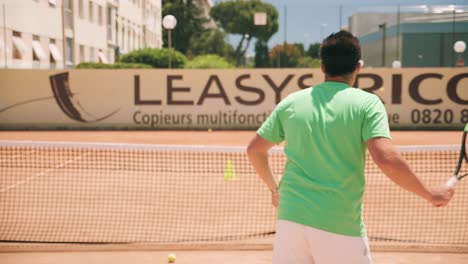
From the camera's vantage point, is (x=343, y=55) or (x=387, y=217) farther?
(x=387, y=217)

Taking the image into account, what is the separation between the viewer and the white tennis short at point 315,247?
2.37 meters

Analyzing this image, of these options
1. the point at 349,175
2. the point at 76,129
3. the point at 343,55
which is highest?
the point at 343,55

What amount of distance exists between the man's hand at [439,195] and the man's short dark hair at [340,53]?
0.61 m

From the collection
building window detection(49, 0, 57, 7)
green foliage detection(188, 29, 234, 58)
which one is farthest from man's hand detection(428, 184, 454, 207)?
green foliage detection(188, 29, 234, 58)

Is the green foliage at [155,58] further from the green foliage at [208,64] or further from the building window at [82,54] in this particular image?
the building window at [82,54]

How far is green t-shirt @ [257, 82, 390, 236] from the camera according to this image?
2.34 m

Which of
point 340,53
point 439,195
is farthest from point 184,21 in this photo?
point 439,195

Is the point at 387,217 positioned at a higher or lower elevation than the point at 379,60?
lower

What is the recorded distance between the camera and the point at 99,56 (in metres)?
32.5

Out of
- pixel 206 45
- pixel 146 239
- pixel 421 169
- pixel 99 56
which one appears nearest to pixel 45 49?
pixel 99 56

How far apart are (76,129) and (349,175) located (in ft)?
64.2

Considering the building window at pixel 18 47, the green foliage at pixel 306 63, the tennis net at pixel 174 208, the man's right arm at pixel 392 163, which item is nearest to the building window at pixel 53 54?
the building window at pixel 18 47

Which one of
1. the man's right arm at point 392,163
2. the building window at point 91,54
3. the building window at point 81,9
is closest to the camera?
the man's right arm at point 392,163

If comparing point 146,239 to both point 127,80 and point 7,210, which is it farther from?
point 127,80
